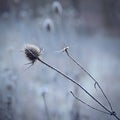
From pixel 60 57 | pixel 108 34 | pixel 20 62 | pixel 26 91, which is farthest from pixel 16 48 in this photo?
pixel 108 34

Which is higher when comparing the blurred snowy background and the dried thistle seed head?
the blurred snowy background

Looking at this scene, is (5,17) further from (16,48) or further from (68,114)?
(68,114)

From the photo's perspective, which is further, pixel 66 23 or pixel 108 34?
pixel 108 34

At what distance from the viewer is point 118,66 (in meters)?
3.93

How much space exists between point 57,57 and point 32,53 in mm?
2243

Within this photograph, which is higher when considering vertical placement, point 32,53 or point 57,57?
point 57,57

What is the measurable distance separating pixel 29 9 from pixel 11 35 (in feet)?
3.61

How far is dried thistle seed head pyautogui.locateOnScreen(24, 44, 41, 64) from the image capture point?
1.46m

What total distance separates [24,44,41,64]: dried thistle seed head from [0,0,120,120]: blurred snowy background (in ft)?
0.40

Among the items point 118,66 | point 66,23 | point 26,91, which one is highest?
point 66,23

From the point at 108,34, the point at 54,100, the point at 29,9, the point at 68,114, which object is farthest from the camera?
the point at 29,9

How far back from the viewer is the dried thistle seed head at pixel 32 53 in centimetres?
146

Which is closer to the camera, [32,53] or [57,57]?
[32,53]

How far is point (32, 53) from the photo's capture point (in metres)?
1.46
